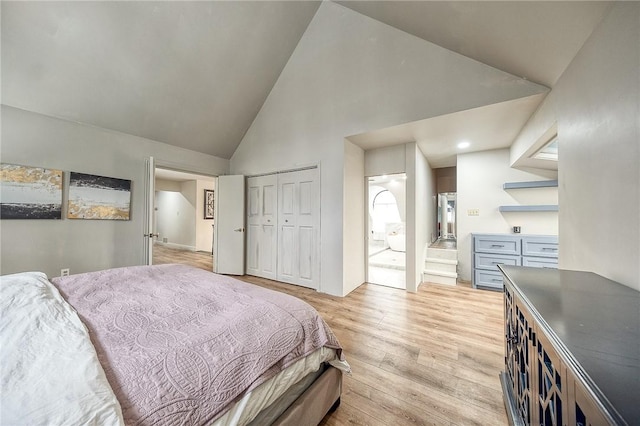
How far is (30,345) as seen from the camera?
79cm

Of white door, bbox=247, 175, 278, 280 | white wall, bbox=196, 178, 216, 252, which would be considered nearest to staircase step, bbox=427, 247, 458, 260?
white door, bbox=247, 175, 278, 280

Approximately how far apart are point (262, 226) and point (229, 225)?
2.34 feet

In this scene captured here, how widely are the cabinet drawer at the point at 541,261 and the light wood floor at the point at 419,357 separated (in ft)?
2.44

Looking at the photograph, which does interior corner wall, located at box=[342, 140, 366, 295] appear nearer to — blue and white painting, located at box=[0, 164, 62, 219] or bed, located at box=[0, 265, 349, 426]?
bed, located at box=[0, 265, 349, 426]

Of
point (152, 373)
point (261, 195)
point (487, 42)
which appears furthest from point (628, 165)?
point (261, 195)

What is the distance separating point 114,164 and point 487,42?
462 cm

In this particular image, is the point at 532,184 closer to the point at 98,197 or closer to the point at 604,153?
the point at 604,153

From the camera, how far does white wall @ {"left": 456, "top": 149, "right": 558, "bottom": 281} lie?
3473mm

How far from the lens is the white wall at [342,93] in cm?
241

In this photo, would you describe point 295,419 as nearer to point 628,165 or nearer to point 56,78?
point 628,165

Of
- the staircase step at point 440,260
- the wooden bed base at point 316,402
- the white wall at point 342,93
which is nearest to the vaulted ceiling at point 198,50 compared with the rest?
the white wall at point 342,93

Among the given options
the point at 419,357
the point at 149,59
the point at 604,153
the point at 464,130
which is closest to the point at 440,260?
the point at 464,130

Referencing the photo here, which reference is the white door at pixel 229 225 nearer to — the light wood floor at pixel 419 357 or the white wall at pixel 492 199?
the light wood floor at pixel 419 357

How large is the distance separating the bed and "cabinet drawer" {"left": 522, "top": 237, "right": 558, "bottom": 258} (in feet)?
11.5
